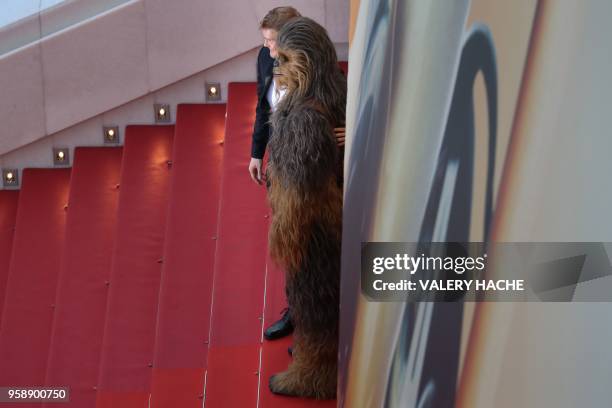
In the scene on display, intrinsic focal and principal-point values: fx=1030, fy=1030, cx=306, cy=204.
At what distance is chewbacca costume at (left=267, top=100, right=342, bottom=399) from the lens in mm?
3207

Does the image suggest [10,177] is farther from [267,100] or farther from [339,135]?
[339,135]

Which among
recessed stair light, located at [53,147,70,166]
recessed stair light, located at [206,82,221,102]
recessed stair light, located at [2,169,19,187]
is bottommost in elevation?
recessed stair light, located at [2,169,19,187]

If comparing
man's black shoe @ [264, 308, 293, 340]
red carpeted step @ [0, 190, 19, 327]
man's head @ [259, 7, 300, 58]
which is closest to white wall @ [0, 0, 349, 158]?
red carpeted step @ [0, 190, 19, 327]

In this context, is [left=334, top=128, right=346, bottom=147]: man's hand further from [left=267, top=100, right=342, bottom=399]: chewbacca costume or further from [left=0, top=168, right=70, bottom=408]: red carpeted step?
[left=0, top=168, right=70, bottom=408]: red carpeted step

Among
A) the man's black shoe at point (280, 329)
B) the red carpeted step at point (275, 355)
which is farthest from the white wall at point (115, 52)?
the man's black shoe at point (280, 329)

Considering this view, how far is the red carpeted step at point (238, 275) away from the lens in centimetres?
399

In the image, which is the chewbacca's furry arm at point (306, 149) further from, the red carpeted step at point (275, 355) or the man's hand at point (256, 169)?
the man's hand at point (256, 169)

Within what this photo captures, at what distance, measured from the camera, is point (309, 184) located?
324cm

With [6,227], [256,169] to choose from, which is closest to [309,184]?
[256,169]

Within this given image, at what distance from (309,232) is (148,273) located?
185 cm

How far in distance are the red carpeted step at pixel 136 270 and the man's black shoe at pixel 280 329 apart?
0.76 metres

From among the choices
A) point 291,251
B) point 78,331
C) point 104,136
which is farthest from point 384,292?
point 104,136

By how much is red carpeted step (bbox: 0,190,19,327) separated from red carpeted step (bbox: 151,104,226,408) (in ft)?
3.26

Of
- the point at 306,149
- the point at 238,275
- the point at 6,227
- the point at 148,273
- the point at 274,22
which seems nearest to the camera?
the point at 306,149
